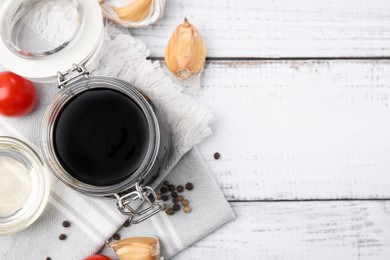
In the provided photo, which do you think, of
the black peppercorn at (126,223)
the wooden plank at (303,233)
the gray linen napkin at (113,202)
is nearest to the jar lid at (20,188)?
the gray linen napkin at (113,202)

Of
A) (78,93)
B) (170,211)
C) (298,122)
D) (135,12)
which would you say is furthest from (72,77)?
(298,122)

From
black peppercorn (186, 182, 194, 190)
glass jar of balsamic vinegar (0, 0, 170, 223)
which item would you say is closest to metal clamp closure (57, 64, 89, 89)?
glass jar of balsamic vinegar (0, 0, 170, 223)

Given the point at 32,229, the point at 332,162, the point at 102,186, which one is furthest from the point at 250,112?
the point at 32,229

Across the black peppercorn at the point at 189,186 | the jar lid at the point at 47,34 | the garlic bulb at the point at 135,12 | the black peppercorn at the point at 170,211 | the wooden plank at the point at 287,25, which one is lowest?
the black peppercorn at the point at 170,211

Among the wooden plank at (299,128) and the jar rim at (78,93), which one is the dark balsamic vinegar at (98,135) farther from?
the wooden plank at (299,128)

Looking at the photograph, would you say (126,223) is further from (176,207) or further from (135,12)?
(135,12)

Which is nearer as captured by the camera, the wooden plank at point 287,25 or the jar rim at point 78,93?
the jar rim at point 78,93

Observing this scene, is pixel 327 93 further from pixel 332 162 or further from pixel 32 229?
pixel 32 229
